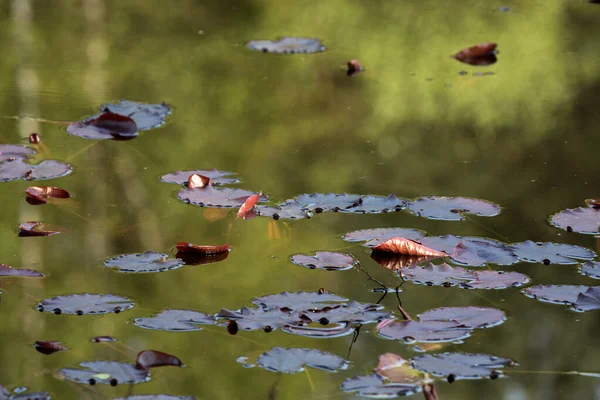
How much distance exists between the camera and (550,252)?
202cm

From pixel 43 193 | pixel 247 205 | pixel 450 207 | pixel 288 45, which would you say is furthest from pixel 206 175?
pixel 288 45

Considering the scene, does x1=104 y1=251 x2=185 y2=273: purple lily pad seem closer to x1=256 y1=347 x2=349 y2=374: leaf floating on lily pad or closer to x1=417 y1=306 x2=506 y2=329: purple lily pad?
x1=256 y1=347 x2=349 y2=374: leaf floating on lily pad

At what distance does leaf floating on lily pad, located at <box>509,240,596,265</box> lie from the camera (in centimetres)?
199

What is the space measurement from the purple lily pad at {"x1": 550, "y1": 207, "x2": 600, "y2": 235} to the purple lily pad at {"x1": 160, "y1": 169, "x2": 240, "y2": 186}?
912 mm

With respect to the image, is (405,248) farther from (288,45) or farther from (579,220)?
(288,45)

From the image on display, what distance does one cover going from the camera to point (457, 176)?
2.59 meters

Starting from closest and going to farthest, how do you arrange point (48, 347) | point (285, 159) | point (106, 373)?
point (106, 373) → point (48, 347) → point (285, 159)

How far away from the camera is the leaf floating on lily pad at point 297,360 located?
1.51m

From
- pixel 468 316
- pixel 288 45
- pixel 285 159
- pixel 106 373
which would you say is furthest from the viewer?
pixel 288 45

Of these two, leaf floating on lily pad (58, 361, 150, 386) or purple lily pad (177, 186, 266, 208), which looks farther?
purple lily pad (177, 186, 266, 208)

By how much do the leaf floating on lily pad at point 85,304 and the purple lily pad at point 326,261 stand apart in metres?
0.42

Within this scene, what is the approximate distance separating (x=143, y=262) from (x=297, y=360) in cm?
56

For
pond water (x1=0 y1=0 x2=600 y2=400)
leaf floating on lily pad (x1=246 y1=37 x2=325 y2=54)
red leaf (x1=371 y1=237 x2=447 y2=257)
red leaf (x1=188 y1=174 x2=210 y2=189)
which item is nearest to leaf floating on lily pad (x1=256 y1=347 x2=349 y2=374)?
pond water (x1=0 y1=0 x2=600 y2=400)

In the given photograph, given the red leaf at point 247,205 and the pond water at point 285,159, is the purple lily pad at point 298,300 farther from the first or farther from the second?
the red leaf at point 247,205
